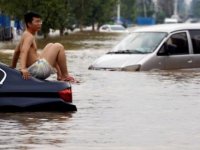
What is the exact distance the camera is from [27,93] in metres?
12.1

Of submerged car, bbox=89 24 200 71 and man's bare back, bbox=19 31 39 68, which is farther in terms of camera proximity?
submerged car, bbox=89 24 200 71

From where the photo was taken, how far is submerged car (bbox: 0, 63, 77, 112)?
1202 centimetres

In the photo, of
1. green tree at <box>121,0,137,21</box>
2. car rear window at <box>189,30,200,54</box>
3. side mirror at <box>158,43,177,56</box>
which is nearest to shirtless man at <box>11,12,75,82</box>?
side mirror at <box>158,43,177,56</box>

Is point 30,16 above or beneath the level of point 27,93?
above

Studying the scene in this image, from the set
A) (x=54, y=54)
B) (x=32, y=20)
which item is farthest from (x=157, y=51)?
(x=32, y=20)

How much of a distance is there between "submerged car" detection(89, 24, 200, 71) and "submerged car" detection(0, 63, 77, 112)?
929cm

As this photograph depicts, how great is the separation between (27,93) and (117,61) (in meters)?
10.00

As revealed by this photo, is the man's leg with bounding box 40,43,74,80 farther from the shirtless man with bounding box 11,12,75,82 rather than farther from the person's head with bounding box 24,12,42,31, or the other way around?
the person's head with bounding box 24,12,42,31

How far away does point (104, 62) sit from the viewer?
22.2 meters

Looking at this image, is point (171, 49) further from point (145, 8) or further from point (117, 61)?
point (145, 8)

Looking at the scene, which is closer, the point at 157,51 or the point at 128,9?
the point at 157,51

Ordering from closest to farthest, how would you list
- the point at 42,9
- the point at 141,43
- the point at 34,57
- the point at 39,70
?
1. the point at 39,70
2. the point at 34,57
3. the point at 141,43
4. the point at 42,9

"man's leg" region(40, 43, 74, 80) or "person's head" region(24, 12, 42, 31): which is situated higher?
"person's head" region(24, 12, 42, 31)

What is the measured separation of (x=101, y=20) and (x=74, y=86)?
71879 millimetres
